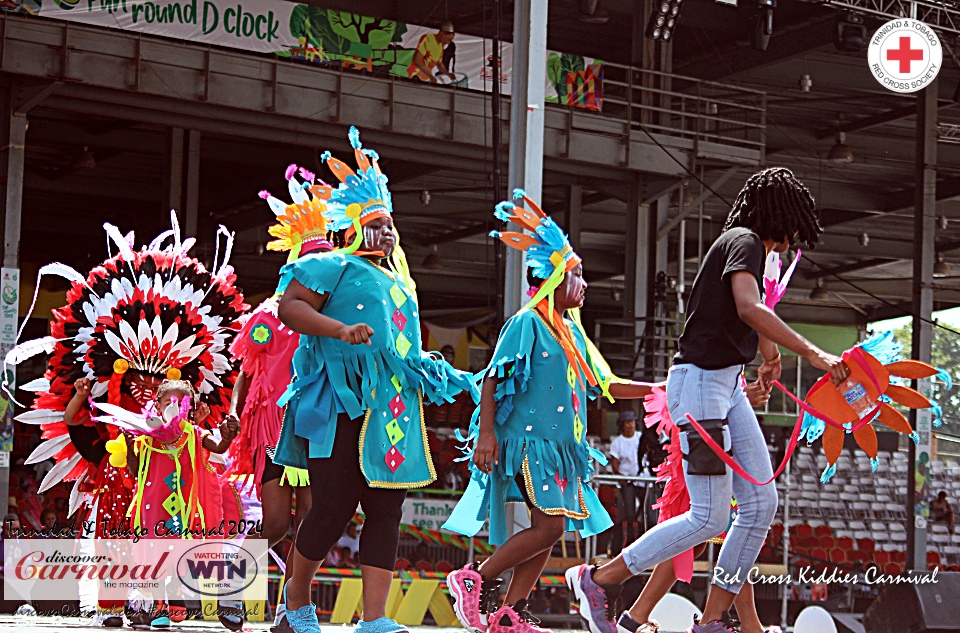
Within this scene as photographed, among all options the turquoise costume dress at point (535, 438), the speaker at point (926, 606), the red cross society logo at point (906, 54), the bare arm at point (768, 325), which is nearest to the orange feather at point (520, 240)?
the turquoise costume dress at point (535, 438)

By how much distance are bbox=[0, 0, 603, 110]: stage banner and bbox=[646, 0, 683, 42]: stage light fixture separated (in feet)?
4.73

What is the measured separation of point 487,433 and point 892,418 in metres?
1.46

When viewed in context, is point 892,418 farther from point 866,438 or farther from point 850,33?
point 850,33

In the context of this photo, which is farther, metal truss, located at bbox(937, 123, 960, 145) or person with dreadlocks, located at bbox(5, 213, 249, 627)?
metal truss, located at bbox(937, 123, 960, 145)

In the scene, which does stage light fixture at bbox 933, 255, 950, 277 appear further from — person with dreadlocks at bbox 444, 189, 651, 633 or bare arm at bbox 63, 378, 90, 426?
bare arm at bbox 63, 378, 90, 426

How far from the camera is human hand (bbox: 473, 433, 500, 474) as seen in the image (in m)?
5.02

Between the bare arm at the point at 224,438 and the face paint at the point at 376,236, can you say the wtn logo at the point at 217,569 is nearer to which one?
the bare arm at the point at 224,438

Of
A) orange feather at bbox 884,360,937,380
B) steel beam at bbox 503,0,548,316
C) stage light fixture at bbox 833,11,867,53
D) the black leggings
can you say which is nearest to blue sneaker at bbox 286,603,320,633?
the black leggings

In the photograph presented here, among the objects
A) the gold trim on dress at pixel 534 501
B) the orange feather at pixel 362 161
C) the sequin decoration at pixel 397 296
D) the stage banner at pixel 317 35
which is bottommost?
the gold trim on dress at pixel 534 501

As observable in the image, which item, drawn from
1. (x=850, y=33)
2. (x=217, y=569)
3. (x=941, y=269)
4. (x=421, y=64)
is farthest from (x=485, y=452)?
(x=941, y=269)

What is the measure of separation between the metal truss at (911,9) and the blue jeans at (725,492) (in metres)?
12.2

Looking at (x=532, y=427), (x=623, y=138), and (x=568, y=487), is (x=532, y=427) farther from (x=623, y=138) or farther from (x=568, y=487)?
(x=623, y=138)

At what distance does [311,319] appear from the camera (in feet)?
14.9

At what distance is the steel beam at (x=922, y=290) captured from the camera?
1722 centimetres
